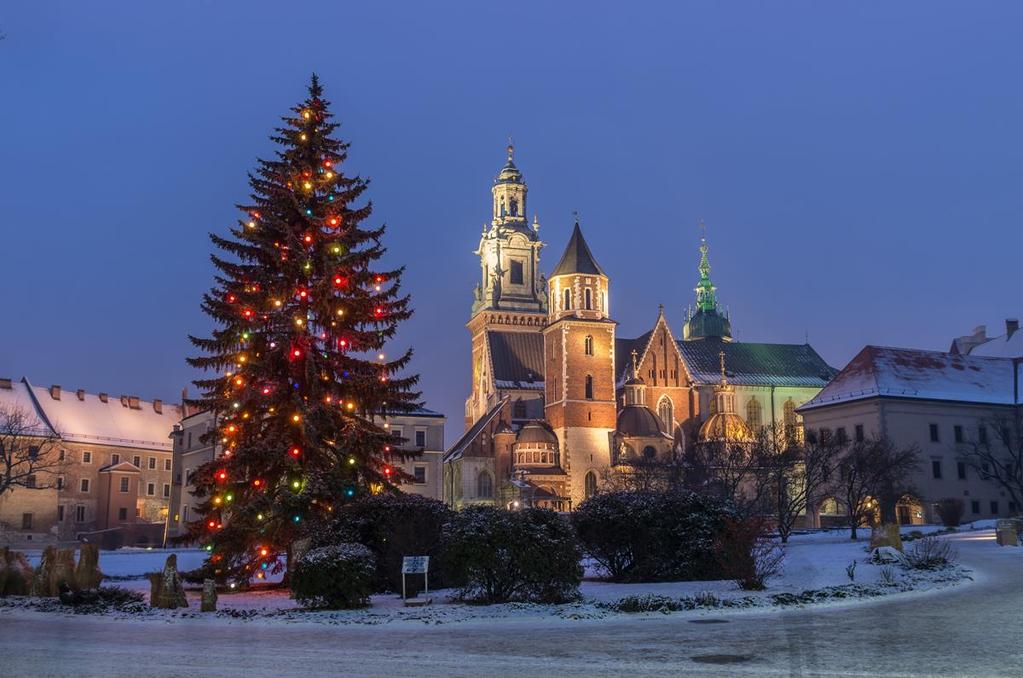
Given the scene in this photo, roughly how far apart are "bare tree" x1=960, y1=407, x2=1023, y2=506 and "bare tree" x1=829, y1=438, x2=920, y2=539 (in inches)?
360

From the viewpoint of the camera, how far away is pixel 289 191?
25250 millimetres

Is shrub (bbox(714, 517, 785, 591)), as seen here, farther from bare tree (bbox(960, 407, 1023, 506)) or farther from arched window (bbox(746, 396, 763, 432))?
arched window (bbox(746, 396, 763, 432))

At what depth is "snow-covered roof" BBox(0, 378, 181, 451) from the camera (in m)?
84.2

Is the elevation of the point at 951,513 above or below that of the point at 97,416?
below

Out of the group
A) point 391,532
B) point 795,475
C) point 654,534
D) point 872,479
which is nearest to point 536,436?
point 795,475

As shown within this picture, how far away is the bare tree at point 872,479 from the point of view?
50031 mm

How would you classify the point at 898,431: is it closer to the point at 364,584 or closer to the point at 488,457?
the point at 488,457

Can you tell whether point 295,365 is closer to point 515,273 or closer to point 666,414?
point 666,414

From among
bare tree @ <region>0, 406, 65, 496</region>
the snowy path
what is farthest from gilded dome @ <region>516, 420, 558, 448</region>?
the snowy path

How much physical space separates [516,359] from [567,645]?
83.4 meters

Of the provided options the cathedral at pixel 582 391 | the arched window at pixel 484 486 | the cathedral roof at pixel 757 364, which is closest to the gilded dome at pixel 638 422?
the cathedral at pixel 582 391

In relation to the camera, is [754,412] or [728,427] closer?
[728,427]

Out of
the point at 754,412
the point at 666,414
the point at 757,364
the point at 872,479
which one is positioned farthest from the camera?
the point at 757,364

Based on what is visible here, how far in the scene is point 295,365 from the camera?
24391 millimetres
